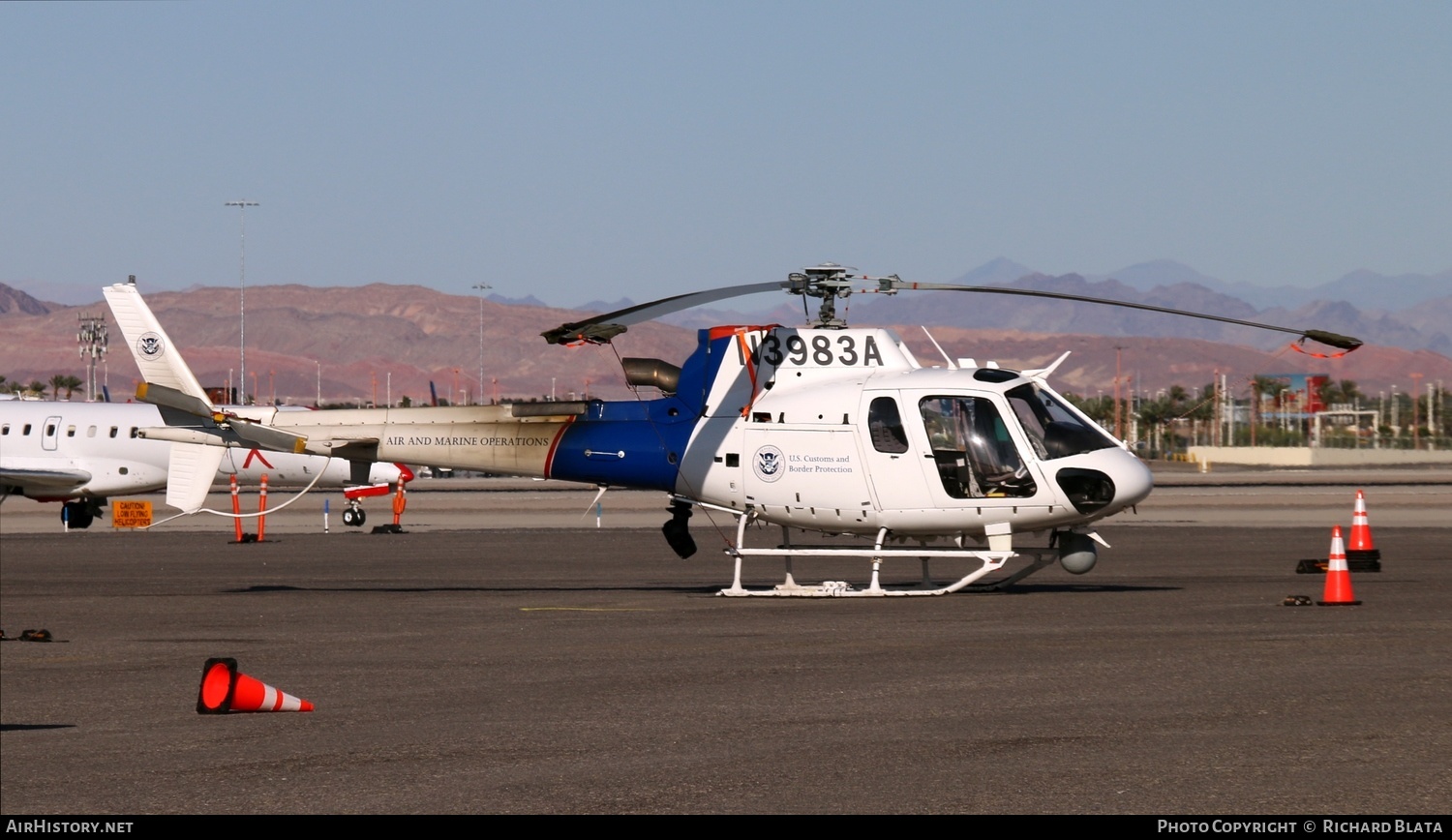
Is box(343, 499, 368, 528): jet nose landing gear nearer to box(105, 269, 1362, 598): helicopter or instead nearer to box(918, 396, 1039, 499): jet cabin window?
box(105, 269, 1362, 598): helicopter

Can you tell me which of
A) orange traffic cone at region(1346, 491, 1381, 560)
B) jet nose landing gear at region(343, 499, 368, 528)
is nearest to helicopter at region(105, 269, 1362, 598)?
orange traffic cone at region(1346, 491, 1381, 560)

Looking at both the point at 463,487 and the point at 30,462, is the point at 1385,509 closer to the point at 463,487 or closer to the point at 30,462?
the point at 30,462

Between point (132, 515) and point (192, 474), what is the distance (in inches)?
710

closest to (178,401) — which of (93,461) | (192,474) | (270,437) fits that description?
(192,474)

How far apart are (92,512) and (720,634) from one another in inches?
1197

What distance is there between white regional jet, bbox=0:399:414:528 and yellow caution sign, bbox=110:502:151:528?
80.6 inches

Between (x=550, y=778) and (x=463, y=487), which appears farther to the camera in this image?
(x=463, y=487)

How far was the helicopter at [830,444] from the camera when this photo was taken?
19.3m

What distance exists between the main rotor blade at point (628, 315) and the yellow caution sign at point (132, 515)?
2463 centimetres

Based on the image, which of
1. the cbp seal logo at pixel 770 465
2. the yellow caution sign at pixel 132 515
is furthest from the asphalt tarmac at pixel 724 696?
the yellow caution sign at pixel 132 515

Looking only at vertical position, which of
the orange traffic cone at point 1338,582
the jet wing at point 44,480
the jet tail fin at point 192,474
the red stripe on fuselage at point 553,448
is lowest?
the orange traffic cone at point 1338,582

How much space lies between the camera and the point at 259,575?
24.8 meters

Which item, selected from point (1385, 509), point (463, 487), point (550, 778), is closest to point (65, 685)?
point (550, 778)

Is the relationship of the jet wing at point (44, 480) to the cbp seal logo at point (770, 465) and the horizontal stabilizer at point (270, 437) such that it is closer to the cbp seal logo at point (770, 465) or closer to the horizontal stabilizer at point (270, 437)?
the horizontal stabilizer at point (270, 437)
